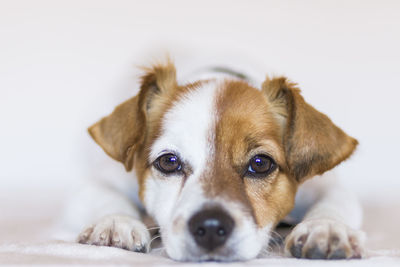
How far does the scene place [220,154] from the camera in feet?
7.51

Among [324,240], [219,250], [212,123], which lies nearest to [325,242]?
[324,240]

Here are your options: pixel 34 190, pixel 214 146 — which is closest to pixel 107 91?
pixel 34 190

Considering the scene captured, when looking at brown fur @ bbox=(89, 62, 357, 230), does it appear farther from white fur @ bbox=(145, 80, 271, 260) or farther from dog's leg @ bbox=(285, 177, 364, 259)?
dog's leg @ bbox=(285, 177, 364, 259)

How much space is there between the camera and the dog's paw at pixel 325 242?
2.04 metres

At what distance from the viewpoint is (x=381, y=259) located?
2006mm

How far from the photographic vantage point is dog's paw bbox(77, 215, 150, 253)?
2.25 meters

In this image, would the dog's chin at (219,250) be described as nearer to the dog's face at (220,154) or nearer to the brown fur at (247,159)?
the dog's face at (220,154)

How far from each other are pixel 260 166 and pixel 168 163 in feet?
1.35

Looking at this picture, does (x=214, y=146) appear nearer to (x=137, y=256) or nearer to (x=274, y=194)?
(x=274, y=194)

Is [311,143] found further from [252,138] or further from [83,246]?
[83,246]

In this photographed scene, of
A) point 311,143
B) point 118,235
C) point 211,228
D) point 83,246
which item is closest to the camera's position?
point 211,228

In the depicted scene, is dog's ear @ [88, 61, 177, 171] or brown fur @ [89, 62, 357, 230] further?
dog's ear @ [88, 61, 177, 171]

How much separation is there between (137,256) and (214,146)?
55 cm

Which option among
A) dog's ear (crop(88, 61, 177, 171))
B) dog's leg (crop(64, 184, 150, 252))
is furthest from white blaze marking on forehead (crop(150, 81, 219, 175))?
dog's leg (crop(64, 184, 150, 252))
